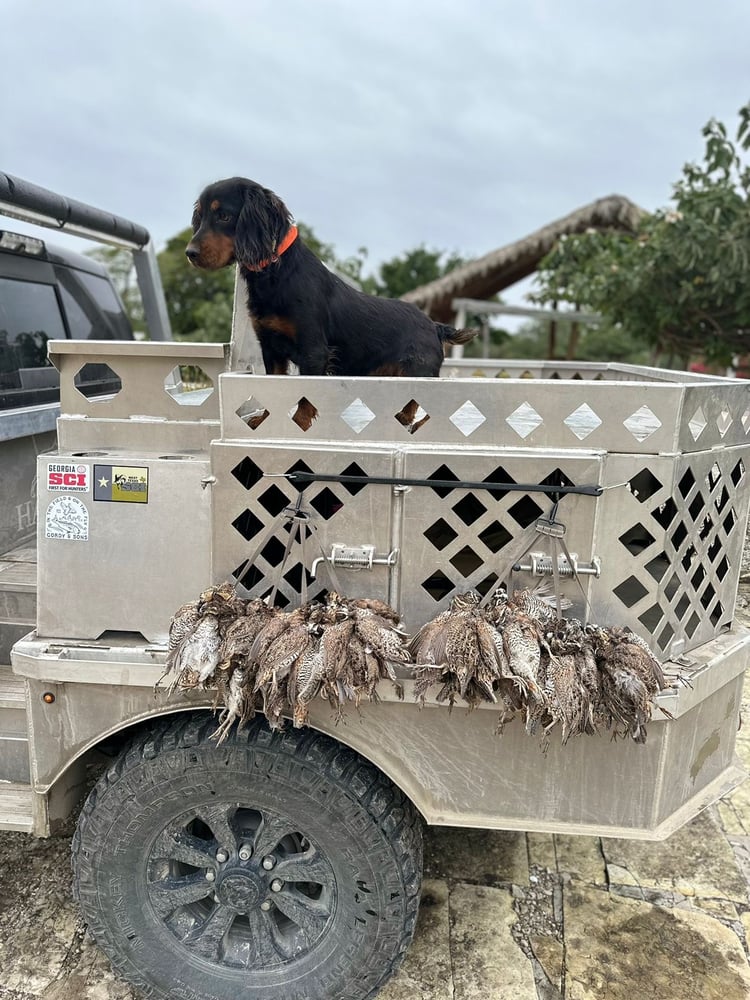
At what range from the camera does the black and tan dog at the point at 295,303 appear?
236cm

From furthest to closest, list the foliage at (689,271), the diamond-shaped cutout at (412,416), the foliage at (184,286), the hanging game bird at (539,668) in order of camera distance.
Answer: the foliage at (184,286) → the foliage at (689,271) → the diamond-shaped cutout at (412,416) → the hanging game bird at (539,668)

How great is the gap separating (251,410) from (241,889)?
141 centimetres

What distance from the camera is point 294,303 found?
2.48 meters

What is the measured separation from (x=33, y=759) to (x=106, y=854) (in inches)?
13.8

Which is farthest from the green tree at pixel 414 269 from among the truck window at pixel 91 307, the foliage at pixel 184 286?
the truck window at pixel 91 307

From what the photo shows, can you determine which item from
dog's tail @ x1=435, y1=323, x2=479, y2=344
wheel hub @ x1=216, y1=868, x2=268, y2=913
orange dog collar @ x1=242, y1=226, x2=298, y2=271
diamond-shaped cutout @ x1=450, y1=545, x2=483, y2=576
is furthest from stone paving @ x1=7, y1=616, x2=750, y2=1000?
orange dog collar @ x1=242, y1=226, x2=298, y2=271

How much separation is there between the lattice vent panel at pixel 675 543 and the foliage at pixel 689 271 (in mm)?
6222

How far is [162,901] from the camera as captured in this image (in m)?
2.03

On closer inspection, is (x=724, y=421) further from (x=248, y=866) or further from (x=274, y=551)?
(x=248, y=866)

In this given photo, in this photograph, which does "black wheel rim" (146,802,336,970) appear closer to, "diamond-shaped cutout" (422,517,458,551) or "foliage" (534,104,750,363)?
"diamond-shaped cutout" (422,517,458,551)

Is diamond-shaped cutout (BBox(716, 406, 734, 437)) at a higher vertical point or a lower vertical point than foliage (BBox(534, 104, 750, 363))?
lower

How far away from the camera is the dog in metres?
2.36

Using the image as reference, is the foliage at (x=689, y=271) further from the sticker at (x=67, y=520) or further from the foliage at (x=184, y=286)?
the foliage at (x=184, y=286)

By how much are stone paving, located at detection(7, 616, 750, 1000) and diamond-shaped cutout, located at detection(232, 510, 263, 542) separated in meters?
1.56
